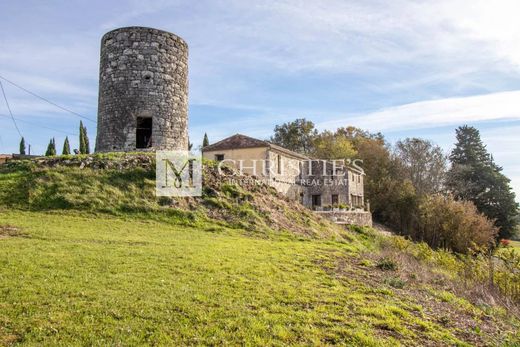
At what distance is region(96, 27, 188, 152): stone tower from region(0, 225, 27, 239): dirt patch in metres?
7.24

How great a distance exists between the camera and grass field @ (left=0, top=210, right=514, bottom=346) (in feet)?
15.6

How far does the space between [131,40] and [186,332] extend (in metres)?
15.3

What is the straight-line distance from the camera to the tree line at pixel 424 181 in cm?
3741

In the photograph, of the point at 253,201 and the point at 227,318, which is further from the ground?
the point at 253,201

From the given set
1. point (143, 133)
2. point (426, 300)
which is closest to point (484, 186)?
point (143, 133)

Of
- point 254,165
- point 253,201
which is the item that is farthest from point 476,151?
point 253,201

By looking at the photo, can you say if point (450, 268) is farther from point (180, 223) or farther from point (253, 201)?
point (180, 223)

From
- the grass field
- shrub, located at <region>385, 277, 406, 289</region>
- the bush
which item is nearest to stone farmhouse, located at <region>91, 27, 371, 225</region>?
the grass field

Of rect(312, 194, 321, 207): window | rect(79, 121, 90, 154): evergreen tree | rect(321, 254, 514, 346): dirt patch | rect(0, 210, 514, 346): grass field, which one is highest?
rect(79, 121, 90, 154): evergreen tree

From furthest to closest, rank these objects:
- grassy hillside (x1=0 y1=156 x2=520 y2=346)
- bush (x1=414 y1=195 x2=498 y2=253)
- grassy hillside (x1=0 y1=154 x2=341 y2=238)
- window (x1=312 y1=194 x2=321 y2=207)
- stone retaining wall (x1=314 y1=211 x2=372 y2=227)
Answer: window (x1=312 y1=194 x2=321 y2=207), bush (x1=414 y1=195 x2=498 y2=253), stone retaining wall (x1=314 y1=211 x2=372 y2=227), grassy hillside (x1=0 y1=154 x2=341 y2=238), grassy hillside (x1=0 y1=156 x2=520 y2=346)

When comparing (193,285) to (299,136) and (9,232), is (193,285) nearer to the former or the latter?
(9,232)

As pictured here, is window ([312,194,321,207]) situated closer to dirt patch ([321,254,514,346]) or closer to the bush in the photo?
the bush

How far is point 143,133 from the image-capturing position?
18531 millimetres

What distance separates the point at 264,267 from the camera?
859 cm
